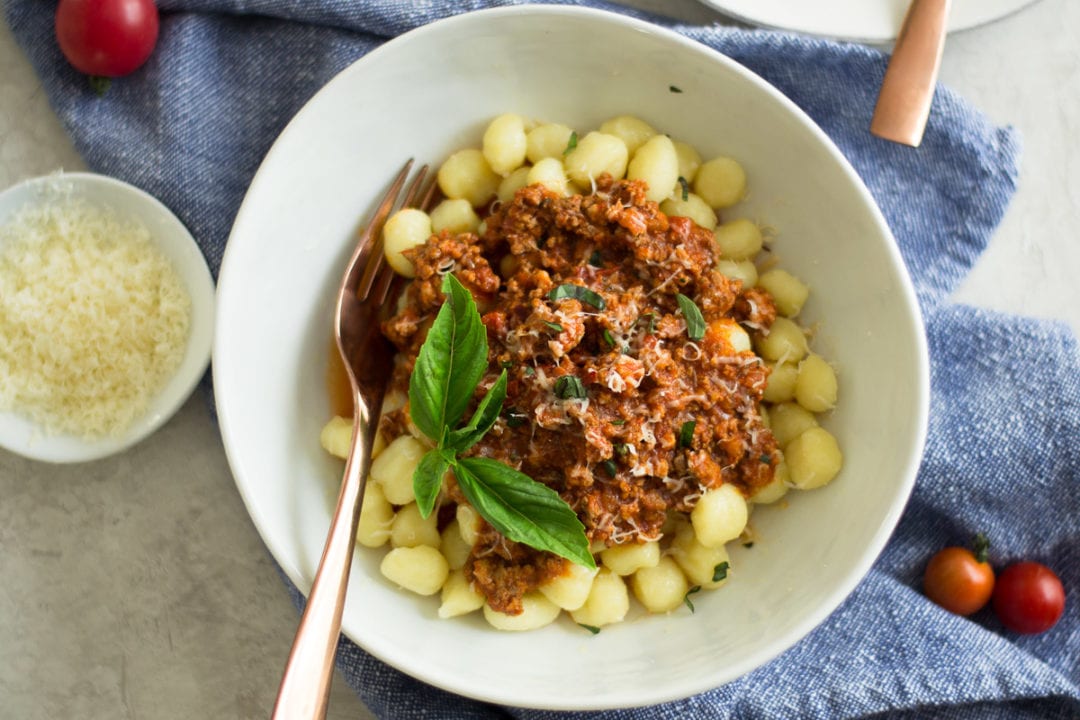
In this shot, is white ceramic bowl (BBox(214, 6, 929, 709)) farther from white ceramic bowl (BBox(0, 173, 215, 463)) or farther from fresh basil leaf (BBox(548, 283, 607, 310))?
fresh basil leaf (BBox(548, 283, 607, 310))

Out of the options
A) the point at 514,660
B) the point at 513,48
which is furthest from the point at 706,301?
the point at 514,660

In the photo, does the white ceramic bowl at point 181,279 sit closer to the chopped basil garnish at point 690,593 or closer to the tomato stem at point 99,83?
the tomato stem at point 99,83

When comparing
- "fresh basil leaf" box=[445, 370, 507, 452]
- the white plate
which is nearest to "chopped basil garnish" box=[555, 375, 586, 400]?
"fresh basil leaf" box=[445, 370, 507, 452]

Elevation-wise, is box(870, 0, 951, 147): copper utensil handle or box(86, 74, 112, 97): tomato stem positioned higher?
box(870, 0, 951, 147): copper utensil handle

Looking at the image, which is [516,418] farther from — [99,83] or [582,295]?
[99,83]

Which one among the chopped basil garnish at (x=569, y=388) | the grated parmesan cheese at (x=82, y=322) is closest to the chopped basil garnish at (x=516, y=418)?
the chopped basil garnish at (x=569, y=388)

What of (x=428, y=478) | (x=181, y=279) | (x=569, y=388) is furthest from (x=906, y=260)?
(x=181, y=279)
